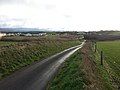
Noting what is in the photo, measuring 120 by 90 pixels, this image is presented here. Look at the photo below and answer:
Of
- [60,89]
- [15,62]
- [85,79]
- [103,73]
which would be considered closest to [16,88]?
[60,89]

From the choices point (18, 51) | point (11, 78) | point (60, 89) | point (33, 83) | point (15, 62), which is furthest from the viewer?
point (18, 51)

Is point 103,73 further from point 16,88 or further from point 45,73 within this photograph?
point 16,88

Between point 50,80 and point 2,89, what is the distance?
5.83 m

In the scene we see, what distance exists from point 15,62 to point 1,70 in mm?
5316

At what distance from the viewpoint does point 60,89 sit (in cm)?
2272

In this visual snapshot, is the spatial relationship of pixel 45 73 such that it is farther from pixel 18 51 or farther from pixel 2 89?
pixel 18 51

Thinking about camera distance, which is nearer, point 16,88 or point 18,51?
point 16,88

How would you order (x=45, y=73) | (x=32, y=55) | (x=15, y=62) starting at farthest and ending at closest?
1. (x=32, y=55)
2. (x=15, y=62)
3. (x=45, y=73)

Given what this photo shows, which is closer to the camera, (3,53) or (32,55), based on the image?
(3,53)

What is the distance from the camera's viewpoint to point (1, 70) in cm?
3200

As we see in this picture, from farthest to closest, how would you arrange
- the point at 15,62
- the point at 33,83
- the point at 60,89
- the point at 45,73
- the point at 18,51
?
the point at 18,51 < the point at 15,62 < the point at 45,73 < the point at 33,83 < the point at 60,89

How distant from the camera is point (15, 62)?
122 feet

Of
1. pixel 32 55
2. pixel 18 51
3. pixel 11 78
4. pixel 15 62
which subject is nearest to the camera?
pixel 11 78

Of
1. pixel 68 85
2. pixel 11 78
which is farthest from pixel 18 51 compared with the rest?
pixel 68 85
